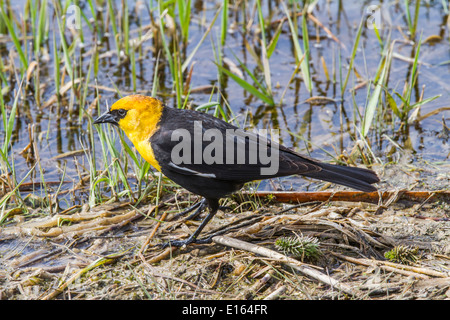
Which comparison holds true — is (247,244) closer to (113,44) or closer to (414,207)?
(414,207)

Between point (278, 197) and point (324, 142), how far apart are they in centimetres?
141

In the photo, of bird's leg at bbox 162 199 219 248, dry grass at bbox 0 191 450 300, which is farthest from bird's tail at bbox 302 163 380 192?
bird's leg at bbox 162 199 219 248

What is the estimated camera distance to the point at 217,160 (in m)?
4.11

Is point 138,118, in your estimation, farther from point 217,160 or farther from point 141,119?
point 217,160

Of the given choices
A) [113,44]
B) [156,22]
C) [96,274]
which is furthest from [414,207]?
[113,44]

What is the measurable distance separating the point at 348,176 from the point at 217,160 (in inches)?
36.4

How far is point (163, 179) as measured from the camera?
191 inches

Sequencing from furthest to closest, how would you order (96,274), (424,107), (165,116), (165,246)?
(424,107)
(165,116)
(165,246)
(96,274)

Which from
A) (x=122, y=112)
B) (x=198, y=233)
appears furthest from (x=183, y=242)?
(x=122, y=112)

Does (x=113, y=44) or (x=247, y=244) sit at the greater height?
(x=113, y=44)

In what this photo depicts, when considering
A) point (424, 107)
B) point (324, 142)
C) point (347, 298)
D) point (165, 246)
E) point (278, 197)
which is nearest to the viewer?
point (347, 298)

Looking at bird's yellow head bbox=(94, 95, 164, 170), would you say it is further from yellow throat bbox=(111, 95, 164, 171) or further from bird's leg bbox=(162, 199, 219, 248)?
bird's leg bbox=(162, 199, 219, 248)

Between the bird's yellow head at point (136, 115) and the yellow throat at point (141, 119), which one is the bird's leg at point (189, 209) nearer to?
the yellow throat at point (141, 119)

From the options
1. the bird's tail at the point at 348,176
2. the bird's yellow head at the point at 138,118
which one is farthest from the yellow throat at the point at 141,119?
the bird's tail at the point at 348,176
